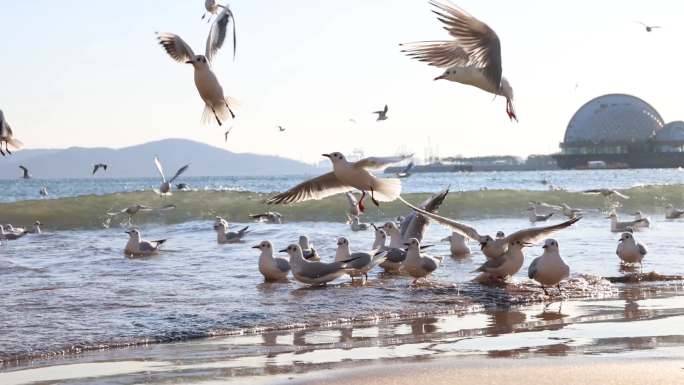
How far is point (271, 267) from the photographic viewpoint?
33.8ft

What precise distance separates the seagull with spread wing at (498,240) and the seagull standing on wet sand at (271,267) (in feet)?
5.83

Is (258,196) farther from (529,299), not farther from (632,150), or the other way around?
(632,150)

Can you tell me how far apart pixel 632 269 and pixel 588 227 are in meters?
7.76

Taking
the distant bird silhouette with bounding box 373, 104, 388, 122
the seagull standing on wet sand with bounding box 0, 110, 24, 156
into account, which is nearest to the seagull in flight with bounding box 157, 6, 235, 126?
the seagull standing on wet sand with bounding box 0, 110, 24, 156

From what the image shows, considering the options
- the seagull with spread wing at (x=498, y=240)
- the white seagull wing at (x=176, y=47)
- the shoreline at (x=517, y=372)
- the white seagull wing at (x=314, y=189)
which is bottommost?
the shoreline at (x=517, y=372)

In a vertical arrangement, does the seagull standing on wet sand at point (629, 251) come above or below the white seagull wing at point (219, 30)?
below

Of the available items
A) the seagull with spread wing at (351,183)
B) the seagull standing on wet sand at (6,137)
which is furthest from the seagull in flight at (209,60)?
the seagull standing on wet sand at (6,137)

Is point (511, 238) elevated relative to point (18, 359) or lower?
elevated

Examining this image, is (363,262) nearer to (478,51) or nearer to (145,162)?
(478,51)

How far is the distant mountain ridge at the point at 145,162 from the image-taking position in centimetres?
15325

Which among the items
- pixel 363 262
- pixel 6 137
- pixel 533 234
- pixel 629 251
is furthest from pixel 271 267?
pixel 629 251

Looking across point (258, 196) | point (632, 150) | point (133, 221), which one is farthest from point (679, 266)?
point (632, 150)

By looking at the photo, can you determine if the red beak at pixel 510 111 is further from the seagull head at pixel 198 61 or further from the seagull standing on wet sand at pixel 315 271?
the seagull head at pixel 198 61

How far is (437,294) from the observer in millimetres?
9008
